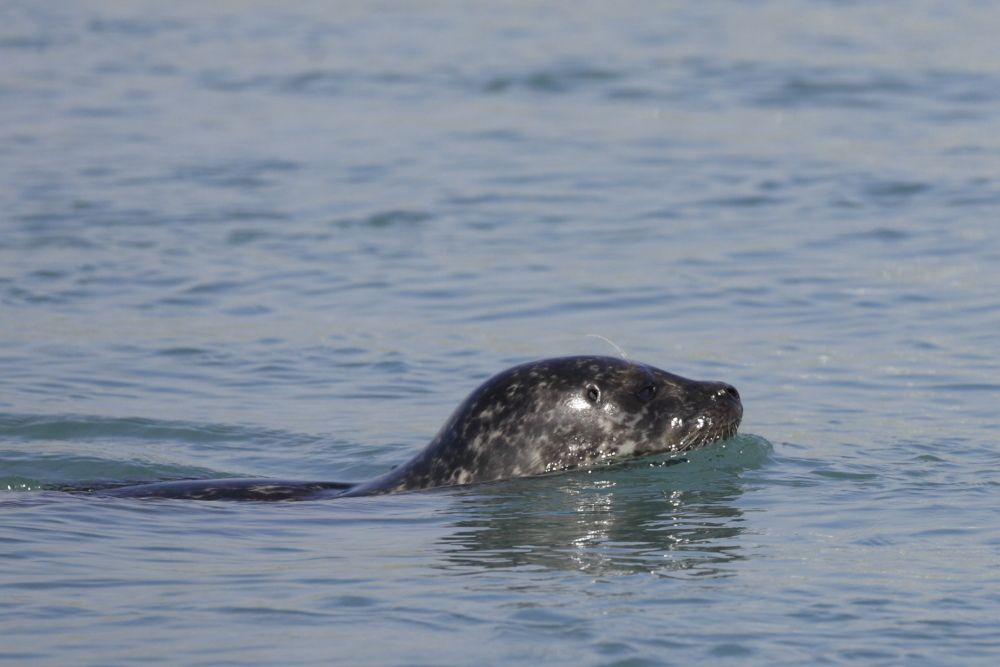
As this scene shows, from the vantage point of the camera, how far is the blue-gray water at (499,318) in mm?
7020

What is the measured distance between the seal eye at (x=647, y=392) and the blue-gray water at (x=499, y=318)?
36 centimetres

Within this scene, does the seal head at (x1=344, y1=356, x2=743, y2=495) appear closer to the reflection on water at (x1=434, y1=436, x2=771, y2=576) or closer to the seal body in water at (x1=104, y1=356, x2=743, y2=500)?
the seal body in water at (x1=104, y1=356, x2=743, y2=500)

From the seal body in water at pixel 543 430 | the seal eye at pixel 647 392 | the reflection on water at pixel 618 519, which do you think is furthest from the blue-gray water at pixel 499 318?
the seal eye at pixel 647 392

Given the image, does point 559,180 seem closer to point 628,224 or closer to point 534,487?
point 628,224

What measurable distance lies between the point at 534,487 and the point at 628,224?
808 centimetres

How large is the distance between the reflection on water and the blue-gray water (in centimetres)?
2

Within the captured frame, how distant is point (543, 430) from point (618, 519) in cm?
78

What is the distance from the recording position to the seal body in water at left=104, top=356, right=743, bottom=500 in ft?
29.3

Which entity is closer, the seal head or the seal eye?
the seal head

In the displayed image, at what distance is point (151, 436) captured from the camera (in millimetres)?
11133

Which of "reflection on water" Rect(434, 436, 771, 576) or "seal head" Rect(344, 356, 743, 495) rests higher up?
"seal head" Rect(344, 356, 743, 495)

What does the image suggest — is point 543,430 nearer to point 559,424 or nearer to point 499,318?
point 559,424

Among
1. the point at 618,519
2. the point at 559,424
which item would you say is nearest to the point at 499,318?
the point at 559,424

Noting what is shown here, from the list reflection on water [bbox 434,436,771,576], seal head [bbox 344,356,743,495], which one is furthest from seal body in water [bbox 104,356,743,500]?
reflection on water [bbox 434,436,771,576]
